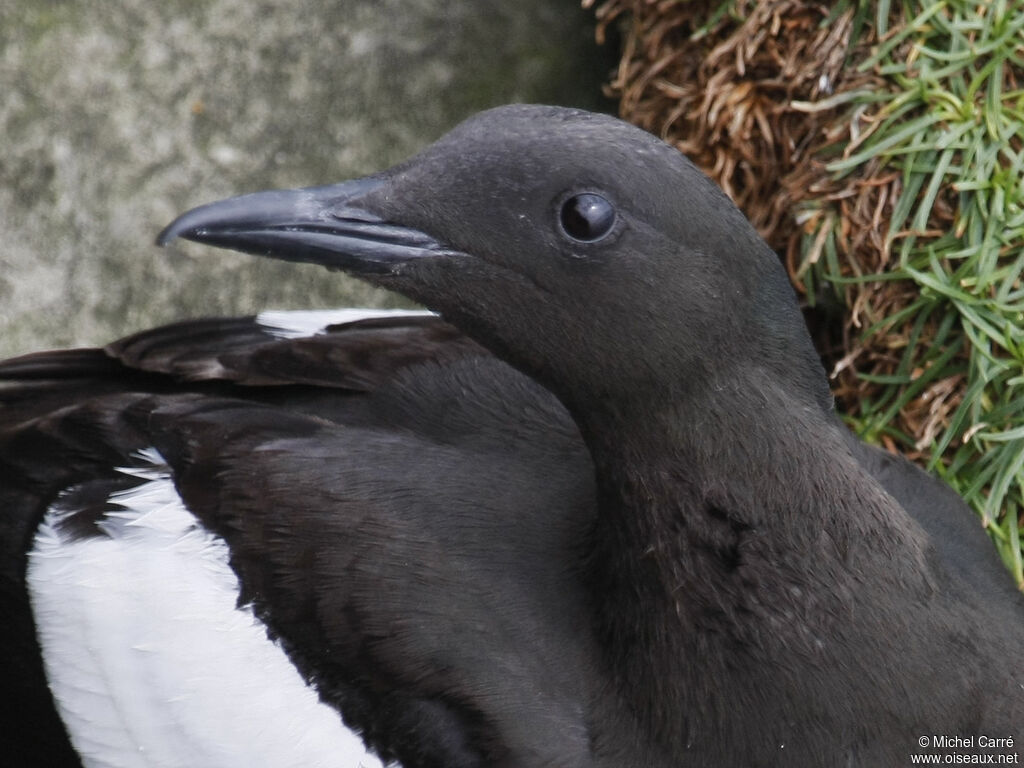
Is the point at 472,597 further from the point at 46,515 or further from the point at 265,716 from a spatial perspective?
the point at 46,515

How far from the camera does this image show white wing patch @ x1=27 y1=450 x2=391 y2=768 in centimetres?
218

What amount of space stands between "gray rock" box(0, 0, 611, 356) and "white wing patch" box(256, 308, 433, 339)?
79 cm

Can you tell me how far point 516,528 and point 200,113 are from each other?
6.33ft

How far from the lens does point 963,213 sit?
285 cm

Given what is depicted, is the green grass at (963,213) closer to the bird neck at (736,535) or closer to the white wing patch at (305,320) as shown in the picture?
the bird neck at (736,535)

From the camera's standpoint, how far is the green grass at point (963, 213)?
2.81m

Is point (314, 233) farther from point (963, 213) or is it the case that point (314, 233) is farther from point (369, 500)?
point (963, 213)

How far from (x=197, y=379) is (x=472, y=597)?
0.75 m

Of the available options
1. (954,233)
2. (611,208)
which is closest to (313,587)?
(611,208)

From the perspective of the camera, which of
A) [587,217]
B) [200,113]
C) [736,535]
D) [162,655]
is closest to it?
[587,217]
